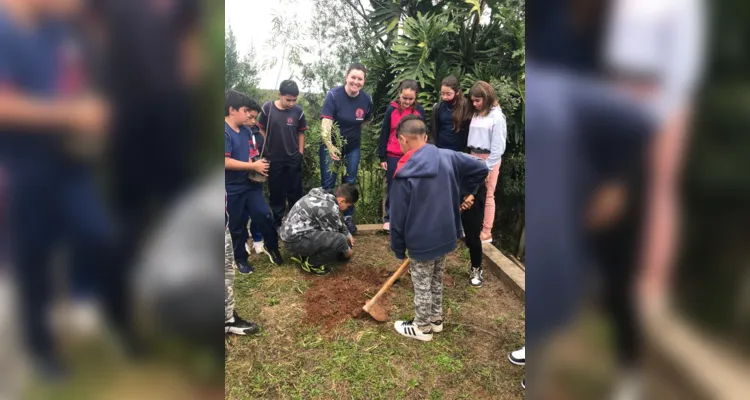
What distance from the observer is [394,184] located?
327cm

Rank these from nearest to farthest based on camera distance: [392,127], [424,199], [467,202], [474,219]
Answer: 1. [424,199]
2. [467,202]
3. [474,219]
4. [392,127]

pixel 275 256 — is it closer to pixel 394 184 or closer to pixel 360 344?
pixel 360 344

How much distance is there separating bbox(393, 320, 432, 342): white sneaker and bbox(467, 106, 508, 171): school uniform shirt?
210 centimetres

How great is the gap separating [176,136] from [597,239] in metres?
0.69

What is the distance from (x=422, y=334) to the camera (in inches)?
142

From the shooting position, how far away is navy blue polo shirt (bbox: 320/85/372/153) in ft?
18.7

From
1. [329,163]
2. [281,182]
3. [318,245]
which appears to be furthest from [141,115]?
[329,163]

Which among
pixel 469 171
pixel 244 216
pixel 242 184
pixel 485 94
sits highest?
pixel 485 94

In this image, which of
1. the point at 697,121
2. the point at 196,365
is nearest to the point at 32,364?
the point at 196,365

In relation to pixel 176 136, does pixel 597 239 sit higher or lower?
lower

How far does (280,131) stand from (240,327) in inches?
98.7

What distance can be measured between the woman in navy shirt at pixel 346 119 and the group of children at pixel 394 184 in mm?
14

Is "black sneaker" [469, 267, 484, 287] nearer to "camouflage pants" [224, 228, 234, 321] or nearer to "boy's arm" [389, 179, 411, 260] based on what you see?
"boy's arm" [389, 179, 411, 260]

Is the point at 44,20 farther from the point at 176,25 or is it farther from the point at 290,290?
the point at 290,290
